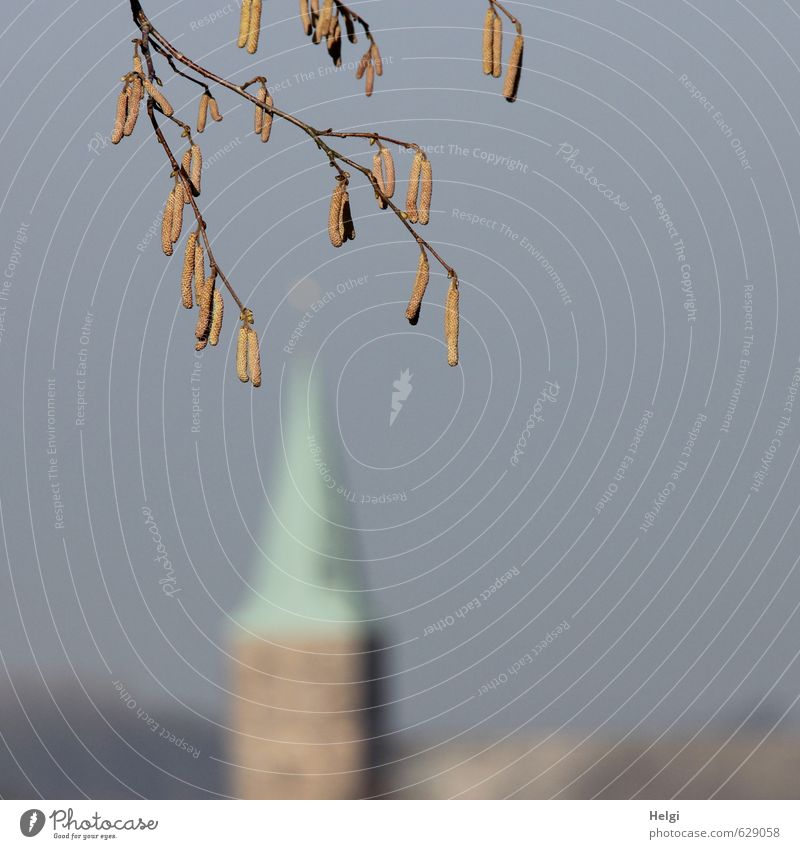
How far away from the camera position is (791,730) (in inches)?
1543

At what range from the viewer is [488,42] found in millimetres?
3666

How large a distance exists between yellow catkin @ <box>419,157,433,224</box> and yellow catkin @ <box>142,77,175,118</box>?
2.04 feet

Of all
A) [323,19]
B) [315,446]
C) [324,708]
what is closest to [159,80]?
[323,19]

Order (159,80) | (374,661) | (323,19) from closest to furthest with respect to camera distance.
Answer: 1. (323,19)
2. (159,80)
3. (374,661)

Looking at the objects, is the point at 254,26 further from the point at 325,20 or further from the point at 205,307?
the point at 205,307

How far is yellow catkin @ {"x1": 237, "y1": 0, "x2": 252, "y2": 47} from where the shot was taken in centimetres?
378

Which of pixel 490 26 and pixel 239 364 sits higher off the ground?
pixel 490 26

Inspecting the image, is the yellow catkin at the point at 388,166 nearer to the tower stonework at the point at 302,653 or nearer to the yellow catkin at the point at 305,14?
the yellow catkin at the point at 305,14

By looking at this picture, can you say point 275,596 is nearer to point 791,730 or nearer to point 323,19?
point 791,730

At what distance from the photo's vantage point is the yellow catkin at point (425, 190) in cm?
362

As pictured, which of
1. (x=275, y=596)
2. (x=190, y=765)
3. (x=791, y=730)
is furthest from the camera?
(x=791, y=730)

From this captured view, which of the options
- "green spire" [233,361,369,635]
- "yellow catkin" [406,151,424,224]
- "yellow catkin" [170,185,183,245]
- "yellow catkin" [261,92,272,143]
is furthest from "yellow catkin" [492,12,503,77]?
"green spire" [233,361,369,635]

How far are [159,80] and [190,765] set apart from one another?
5886 mm
